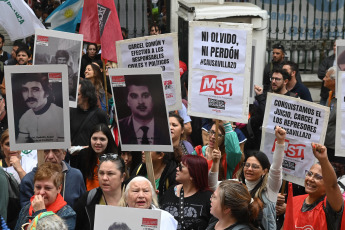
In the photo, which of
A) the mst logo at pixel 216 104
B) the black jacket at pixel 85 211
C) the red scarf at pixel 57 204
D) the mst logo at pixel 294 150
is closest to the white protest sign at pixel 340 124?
the mst logo at pixel 294 150

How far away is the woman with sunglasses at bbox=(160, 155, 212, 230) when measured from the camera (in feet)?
22.6

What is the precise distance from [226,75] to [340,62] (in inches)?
49.8

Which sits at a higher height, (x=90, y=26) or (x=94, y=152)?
(x=90, y=26)

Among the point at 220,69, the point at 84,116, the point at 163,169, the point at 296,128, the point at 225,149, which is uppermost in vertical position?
the point at 220,69

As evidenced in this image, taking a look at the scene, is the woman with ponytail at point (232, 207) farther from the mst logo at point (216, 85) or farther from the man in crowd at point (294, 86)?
the man in crowd at point (294, 86)

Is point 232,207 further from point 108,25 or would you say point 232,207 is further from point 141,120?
point 108,25

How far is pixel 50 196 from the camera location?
678 cm

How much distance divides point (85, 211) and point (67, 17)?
5275mm

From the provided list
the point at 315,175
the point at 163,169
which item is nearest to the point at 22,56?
the point at 163,169

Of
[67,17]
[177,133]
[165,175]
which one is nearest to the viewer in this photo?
[165,175]

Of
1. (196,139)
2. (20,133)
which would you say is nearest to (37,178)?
(20,133)

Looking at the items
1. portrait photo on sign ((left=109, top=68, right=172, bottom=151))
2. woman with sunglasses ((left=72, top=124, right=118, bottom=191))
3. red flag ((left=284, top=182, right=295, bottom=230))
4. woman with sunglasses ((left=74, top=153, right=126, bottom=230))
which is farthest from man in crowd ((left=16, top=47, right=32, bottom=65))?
red flag ((left=284, top=182, right=295, bottom=230))

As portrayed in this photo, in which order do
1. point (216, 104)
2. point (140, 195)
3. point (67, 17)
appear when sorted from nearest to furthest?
point (140, 195)
point (216, 104)
point (67, 17)

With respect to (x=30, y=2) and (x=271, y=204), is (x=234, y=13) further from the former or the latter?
(x=271, y=204)
